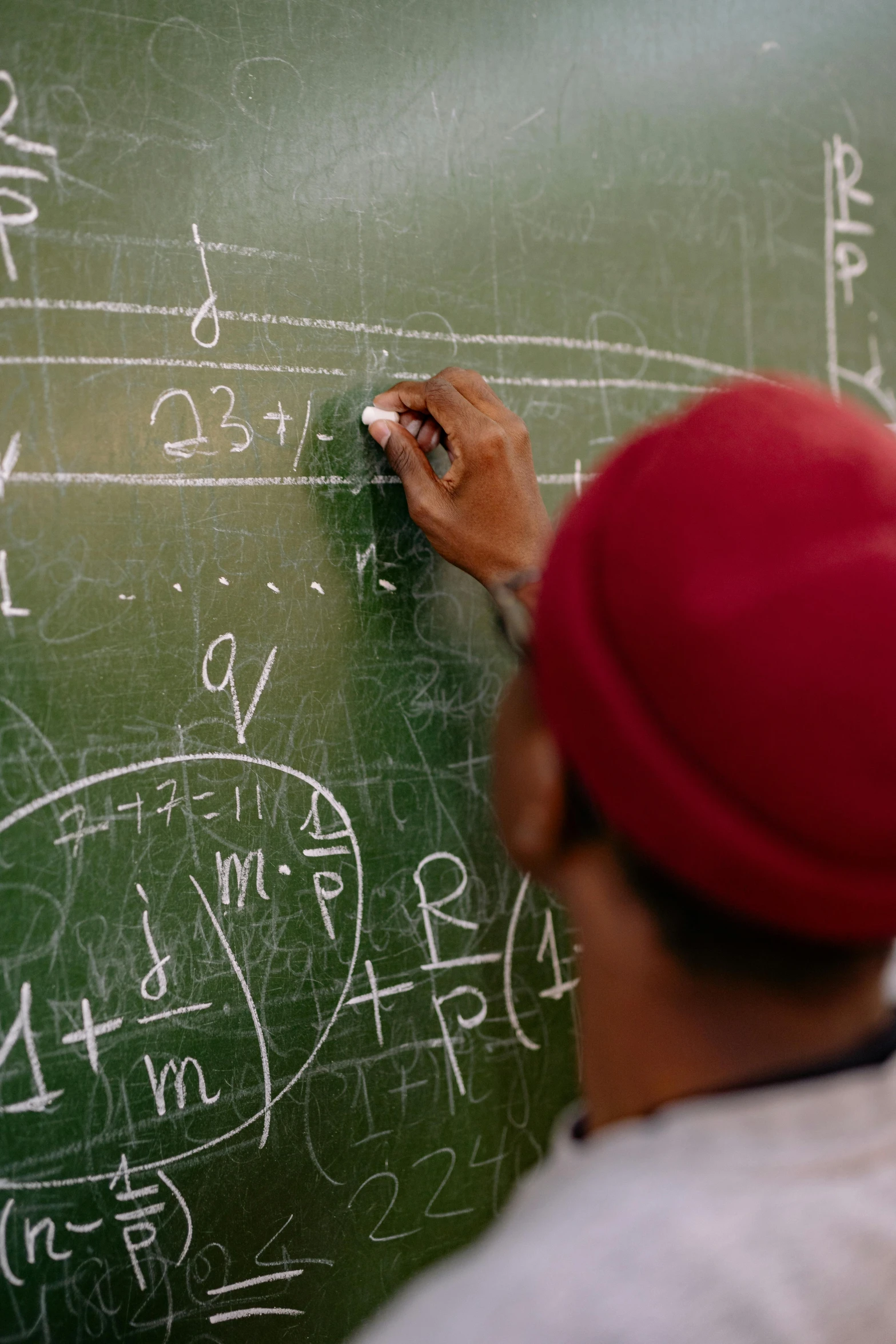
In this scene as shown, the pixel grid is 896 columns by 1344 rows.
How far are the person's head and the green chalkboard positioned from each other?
19.7 inches

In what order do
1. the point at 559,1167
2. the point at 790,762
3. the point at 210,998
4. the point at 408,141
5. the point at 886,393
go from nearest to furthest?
the point at 790,762 < the point at 559,1167 < the point at 210,998 < the point at 408,141 < the point at 886,393

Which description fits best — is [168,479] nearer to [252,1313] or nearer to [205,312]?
[205,312]

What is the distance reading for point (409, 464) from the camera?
1.22 m

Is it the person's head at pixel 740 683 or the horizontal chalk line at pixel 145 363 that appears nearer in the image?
the person's head at pixel 740 683

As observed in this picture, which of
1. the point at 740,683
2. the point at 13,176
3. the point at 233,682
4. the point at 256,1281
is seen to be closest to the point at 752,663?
the point at 740,683

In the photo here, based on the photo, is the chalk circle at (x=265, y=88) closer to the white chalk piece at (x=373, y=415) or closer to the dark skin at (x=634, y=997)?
the white chalk piece at (x=373, y=415)

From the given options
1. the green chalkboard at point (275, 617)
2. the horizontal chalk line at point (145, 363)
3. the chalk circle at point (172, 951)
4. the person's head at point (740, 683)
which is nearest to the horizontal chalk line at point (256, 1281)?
the green chalkboard at point (275, 617)

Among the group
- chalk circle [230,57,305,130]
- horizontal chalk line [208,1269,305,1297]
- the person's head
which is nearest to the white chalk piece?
chalk circle [230,57,305,130]

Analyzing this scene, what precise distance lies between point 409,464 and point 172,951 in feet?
1.80

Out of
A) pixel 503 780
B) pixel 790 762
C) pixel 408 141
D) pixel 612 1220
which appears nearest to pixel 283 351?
pixel 408 141

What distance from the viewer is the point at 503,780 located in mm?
781

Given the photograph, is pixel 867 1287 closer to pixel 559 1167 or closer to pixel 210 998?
pixel 559 1167

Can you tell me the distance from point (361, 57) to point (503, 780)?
0.85 metres

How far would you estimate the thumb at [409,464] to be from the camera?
3.97 feet
